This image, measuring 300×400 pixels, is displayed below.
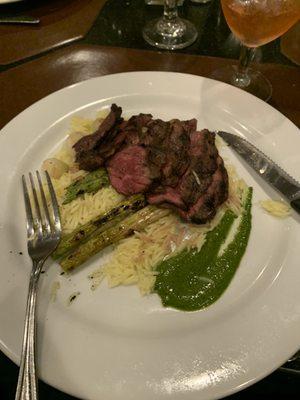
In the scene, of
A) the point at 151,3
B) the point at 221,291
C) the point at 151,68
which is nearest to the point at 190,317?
the point at 221,291

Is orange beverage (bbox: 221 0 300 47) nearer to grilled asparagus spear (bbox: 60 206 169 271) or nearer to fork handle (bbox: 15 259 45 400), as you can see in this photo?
grilled asparagus spear (bbox: 60 206 169 271)

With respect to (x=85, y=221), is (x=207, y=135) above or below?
above

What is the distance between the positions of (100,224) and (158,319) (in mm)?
716

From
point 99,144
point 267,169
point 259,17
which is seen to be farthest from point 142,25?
point 267,169

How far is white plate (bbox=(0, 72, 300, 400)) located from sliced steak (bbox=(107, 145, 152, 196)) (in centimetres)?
57

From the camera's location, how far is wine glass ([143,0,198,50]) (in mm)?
3779

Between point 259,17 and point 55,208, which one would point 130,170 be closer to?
point 55,208

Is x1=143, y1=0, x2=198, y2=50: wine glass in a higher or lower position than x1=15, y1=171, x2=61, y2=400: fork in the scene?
higher

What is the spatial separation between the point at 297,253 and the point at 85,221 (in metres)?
1.32

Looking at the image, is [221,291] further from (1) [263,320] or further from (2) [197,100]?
(2) [197,100]

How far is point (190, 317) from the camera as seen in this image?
6.77 ft

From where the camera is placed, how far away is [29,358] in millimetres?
1708

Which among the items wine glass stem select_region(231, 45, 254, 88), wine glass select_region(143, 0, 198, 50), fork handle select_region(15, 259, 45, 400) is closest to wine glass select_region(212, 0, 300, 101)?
wine glass stem select_region(231, 45, 254, 88)

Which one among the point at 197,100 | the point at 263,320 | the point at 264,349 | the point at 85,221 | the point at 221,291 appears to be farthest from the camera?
the point at 197,100
